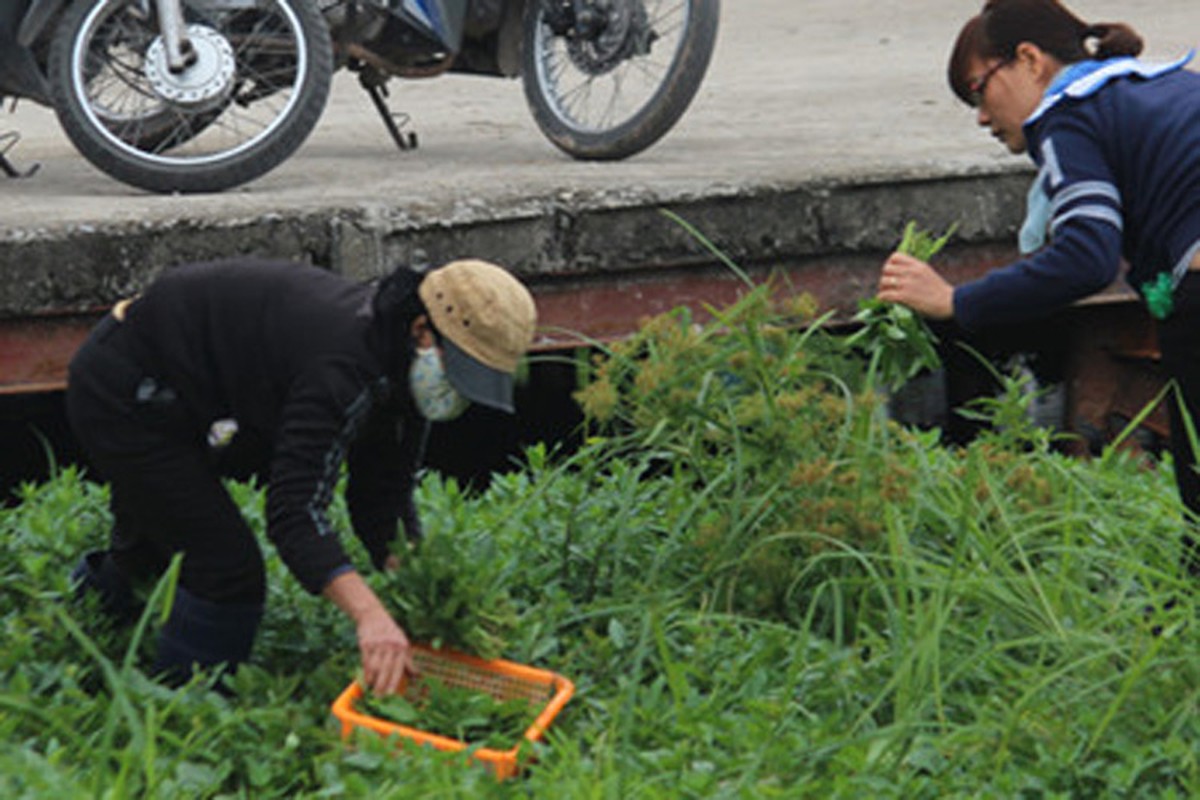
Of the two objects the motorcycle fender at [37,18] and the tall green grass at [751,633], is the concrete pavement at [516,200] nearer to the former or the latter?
the motorcycle fender at [37,18]

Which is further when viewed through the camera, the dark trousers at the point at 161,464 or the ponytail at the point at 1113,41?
the ponytail at the point at 1113,41

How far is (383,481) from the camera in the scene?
154 inches

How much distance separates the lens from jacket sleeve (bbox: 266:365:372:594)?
344cm

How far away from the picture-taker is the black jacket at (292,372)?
3.45 m

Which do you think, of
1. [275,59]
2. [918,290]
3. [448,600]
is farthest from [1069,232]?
[275,59]

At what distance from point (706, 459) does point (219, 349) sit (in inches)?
41.9

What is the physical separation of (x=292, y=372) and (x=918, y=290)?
1.15m

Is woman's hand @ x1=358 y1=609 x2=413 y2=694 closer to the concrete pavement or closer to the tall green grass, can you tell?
the tall green grass

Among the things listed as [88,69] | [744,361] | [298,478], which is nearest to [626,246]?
[744,361]

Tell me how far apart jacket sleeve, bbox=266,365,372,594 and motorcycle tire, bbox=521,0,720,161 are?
2.59m

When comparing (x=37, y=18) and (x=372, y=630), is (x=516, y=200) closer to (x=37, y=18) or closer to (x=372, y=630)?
(x=37, y=18)

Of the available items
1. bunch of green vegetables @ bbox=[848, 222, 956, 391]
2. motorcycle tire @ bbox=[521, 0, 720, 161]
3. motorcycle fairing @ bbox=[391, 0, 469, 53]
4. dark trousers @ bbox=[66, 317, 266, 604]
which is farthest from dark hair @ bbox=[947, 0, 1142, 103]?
motorcycle fairing @ bbox=[391, 0, 469, 53]

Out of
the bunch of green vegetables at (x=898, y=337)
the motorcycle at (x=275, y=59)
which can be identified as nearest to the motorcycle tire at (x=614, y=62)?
the motorcycle at (x=275, y=59)

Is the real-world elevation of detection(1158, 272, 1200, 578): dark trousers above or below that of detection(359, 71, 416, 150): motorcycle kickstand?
above
